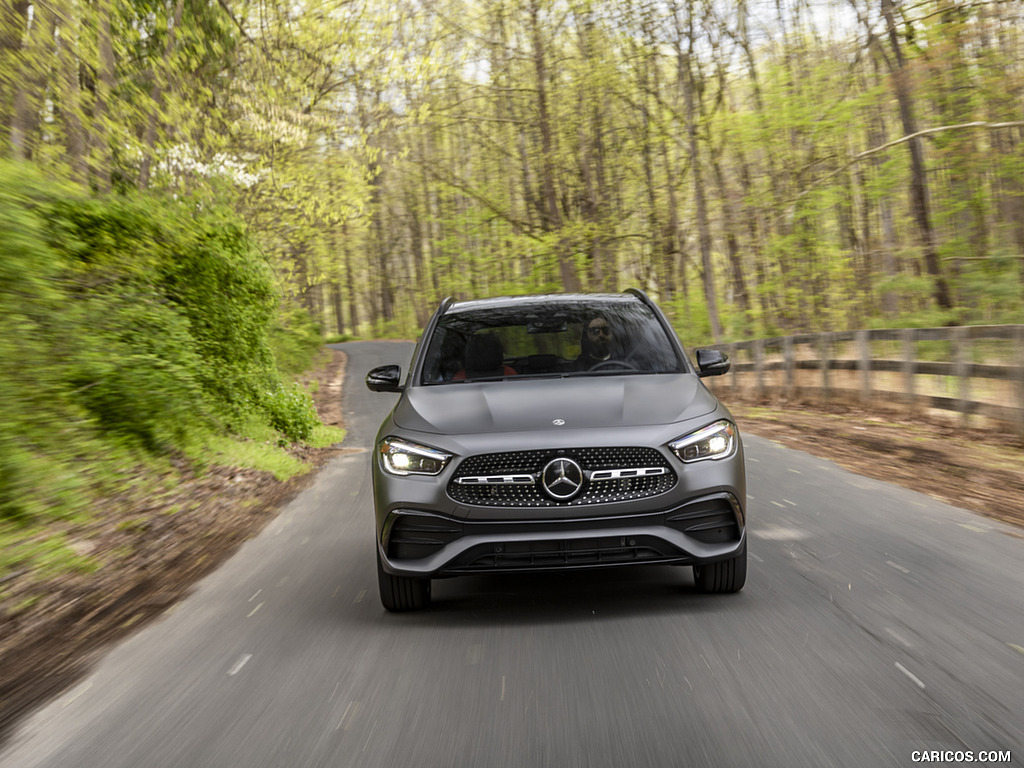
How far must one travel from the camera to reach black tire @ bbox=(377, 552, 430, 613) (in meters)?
4.95

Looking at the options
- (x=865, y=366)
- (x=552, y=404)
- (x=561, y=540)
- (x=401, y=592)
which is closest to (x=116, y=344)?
(x=401, y=592)

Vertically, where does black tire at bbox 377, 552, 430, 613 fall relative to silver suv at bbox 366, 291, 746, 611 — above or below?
below

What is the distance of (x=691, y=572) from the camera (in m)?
5.62

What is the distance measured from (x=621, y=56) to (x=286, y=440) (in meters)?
15.8

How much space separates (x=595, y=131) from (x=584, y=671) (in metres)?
25.6

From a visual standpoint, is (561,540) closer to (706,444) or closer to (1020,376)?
(706,444)

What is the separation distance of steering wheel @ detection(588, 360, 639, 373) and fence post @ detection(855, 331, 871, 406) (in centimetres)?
1004

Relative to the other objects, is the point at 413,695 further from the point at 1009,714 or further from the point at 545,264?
the point at 545,264

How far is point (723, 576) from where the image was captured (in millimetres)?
5012

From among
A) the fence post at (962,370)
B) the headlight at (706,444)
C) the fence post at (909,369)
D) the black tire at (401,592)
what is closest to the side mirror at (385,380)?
the black tire at (401,592)

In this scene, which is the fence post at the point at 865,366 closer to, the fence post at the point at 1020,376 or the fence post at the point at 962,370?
the fence post at the point at 962,370

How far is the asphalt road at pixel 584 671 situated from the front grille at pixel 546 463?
648 millimetres

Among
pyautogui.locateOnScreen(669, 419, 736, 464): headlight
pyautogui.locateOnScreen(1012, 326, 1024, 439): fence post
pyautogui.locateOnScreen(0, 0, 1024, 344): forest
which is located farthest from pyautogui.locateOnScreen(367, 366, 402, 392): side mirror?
pyautogui.locateOnScreen(1012, 326, 1024, 439): fence post

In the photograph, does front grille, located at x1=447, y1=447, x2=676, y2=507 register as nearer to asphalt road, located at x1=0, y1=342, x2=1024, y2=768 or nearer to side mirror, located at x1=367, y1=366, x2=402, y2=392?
asphalt road, located at x1=0, y1=342, x2=1024, y2=768
